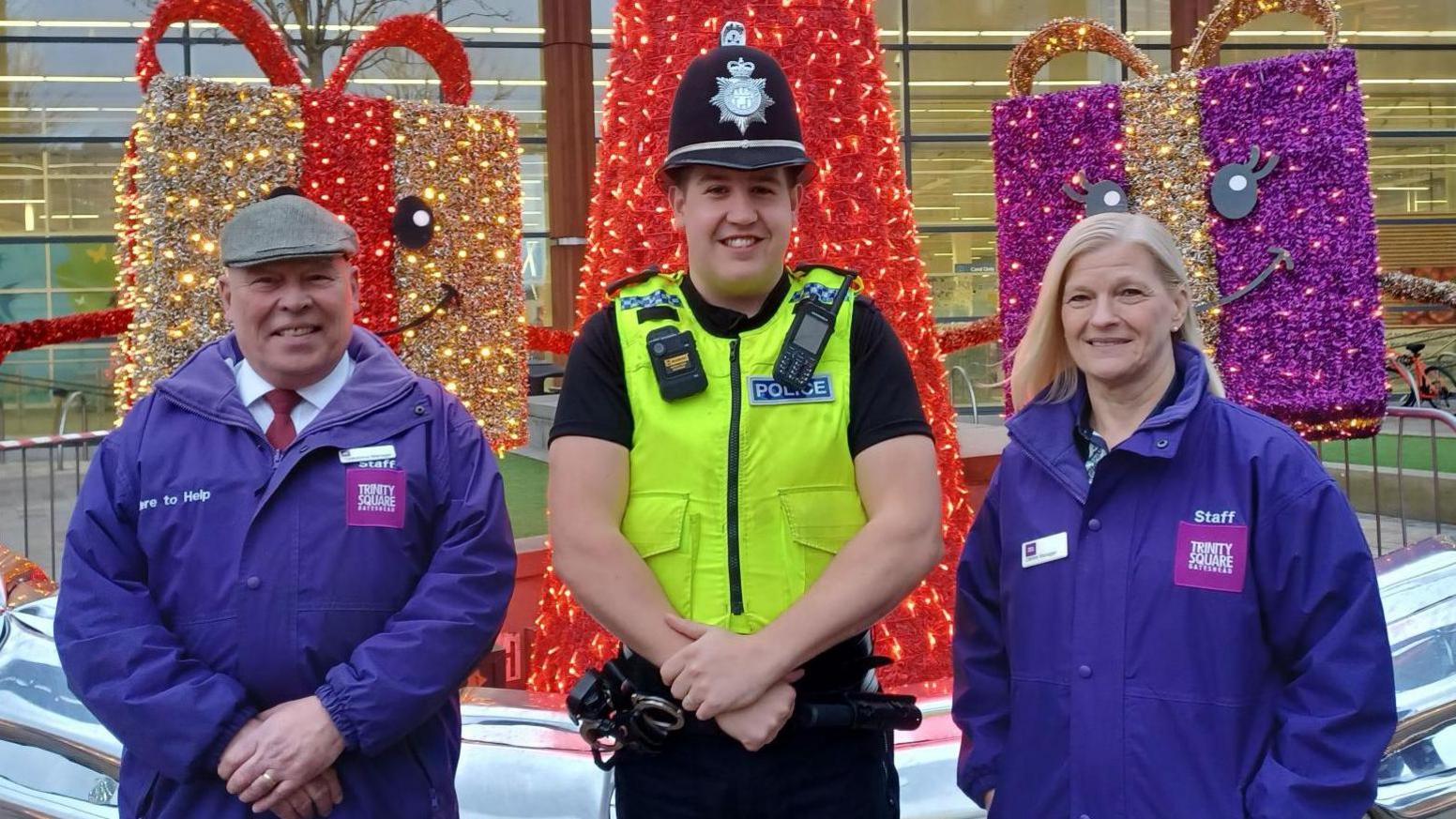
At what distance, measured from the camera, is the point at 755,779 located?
1.89m

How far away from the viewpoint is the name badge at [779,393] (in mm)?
1939

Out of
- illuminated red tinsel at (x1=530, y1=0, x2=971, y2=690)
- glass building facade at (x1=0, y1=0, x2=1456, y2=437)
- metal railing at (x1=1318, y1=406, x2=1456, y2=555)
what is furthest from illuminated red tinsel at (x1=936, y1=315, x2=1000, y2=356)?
glass building facade at (x1=0, y1=0, x2=1456, y2=437)

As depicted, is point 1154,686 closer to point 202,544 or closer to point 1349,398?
point 202,544

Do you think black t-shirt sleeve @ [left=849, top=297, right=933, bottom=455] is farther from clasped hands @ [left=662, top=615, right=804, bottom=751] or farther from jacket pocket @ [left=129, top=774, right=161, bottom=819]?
jacket pocket @ [left=129, top=774, right=161, bottom=819]

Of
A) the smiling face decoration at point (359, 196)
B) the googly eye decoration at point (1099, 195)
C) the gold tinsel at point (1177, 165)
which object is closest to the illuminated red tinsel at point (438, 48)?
the smiling face decoration at point (359, 196)

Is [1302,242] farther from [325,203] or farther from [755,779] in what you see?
[325,203]

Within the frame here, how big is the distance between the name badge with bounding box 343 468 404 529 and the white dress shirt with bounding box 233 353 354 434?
159 mm

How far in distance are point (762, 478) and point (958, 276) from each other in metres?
16.3

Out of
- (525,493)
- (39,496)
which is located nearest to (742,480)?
(525,493)

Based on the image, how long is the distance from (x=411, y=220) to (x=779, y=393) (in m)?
3.29

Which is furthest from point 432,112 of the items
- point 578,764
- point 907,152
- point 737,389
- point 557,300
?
point 907,152

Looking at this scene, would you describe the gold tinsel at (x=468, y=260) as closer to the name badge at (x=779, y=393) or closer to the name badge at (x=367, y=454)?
the name badge at (x=367, y=454)

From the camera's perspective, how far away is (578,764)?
2.70m

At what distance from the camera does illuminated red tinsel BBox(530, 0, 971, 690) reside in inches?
139
